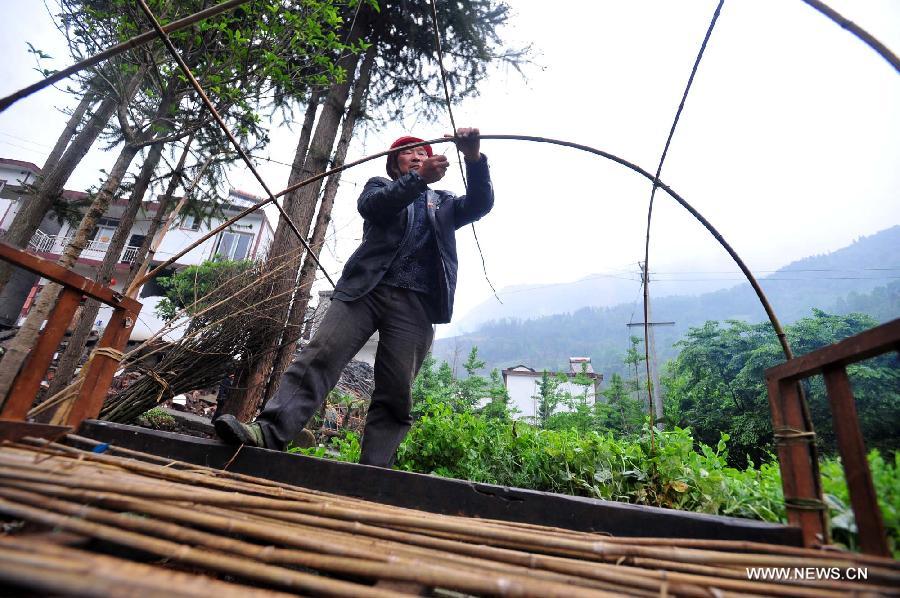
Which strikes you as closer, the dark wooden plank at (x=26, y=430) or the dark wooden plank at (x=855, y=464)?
the dark wooden plank at (x=855, y=464)

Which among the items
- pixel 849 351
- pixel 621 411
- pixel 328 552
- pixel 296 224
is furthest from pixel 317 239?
pixel 621 411

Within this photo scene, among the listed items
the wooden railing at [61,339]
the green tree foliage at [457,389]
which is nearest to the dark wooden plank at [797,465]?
the wooden railing at [61,339]

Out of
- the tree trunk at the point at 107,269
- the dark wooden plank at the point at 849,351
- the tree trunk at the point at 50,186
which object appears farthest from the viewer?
the tree trunk at the point at 50,186

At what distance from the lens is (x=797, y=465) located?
97cm

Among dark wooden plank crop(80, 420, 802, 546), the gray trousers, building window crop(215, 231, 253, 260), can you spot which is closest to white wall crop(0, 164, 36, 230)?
building window crop(215, 231, 253, 260)

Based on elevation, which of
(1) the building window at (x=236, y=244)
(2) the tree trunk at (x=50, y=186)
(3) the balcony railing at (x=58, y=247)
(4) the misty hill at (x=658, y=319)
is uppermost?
(4) the misty hill at (x=658, y=319)

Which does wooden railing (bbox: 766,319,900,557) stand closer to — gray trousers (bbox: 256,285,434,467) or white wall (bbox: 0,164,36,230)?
gray trousers (bbox: 256,285,434,467)

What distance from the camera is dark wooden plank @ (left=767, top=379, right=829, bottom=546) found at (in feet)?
3.00

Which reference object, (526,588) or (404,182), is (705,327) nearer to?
(404,182)

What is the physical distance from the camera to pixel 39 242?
17219 millimetres

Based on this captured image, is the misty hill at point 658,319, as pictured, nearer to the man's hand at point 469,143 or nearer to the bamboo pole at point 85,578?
the man's hand at point 469,143

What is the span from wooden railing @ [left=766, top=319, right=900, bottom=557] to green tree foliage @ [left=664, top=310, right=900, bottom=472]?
1.5 inches

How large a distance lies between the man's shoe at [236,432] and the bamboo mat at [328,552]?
1.99ft

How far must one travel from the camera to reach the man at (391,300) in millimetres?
1806
